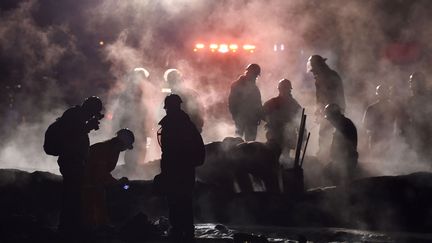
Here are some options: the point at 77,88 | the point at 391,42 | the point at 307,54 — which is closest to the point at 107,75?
the point at 77,88

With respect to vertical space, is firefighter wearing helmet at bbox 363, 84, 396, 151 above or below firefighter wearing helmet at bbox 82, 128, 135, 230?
above

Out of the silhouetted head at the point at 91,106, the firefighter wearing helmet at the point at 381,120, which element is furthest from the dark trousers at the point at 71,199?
the firefighter wearing helmet at the point at 381,120

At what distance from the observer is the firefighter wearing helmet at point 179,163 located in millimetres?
8344

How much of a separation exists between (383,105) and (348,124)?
250 centimetres

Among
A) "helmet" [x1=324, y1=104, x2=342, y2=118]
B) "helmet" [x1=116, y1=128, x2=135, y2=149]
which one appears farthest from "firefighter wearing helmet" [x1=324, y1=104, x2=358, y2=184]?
"helmet" [x1=116, y1=128, x2=135, y2=149]

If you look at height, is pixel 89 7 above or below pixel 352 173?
above

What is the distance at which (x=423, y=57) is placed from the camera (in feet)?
64.4

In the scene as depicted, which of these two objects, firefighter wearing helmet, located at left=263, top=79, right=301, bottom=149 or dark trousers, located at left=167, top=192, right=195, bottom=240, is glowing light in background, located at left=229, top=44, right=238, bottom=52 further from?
dark trousers, located at left=167, top=192, right=195, bottom=240

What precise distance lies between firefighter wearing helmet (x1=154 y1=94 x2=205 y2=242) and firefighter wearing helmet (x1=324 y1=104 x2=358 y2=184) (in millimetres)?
3547

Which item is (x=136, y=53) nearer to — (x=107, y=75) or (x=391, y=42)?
(x=107, y=75)

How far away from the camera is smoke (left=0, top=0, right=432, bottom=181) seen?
19.5 metres

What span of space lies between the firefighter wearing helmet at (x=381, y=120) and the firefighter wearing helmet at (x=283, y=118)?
1.65 metres

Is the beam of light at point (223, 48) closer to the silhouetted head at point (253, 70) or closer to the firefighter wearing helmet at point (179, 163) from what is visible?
the silhouetted head at point (253, 70)

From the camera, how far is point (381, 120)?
44.0ft
